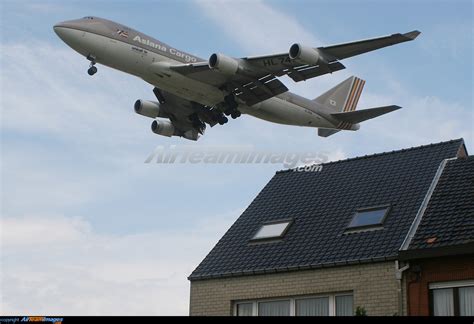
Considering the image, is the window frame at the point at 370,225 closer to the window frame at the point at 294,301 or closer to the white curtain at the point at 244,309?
the window frame at the point at 294,301

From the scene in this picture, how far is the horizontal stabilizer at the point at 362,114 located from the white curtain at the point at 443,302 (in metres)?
18.3

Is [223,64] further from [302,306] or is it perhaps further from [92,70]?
[302,306]

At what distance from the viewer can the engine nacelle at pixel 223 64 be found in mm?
31594

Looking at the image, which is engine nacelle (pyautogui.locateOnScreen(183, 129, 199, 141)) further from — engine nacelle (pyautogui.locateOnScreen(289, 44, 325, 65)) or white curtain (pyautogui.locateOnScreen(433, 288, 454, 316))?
white curtain (pyautogui.locateOnScreen(433, 288, 454, 316))

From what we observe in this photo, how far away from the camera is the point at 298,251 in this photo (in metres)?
22.0

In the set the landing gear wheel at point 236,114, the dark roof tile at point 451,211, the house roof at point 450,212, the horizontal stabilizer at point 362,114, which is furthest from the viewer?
the horizontal stabilizer at point 362,114

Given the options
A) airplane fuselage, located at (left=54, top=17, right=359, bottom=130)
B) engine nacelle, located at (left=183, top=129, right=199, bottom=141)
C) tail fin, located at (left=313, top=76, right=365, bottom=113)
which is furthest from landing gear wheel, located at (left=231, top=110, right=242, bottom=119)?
tail fin, located at (left=313, top=76, right=365, bottom=113)

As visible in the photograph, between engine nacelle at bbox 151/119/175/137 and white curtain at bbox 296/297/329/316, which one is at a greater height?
engine nacelle at bbox 151/119/175/137

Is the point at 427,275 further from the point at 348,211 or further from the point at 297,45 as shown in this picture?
the point at 297,45

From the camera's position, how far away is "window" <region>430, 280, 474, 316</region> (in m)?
17.8

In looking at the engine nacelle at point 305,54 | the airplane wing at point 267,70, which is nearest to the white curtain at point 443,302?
the airplane wing at point 267,70

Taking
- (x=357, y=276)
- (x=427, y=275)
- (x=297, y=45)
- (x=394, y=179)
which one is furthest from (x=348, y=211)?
(x=297, y=45)

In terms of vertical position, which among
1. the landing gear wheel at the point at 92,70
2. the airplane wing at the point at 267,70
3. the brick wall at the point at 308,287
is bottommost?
the brick wall at the point at 308,287

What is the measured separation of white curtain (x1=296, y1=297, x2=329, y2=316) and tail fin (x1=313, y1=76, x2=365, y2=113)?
20806 millimetres
